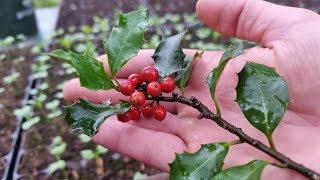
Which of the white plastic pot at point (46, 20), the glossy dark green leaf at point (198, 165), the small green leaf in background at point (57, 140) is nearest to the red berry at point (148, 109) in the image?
the glossy dark green leaf at point (198, 165)

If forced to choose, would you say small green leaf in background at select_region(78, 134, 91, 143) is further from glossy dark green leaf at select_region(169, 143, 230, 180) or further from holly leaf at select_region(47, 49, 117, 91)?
glossy dark green leaf at select_region(169, 143, 230, 180)

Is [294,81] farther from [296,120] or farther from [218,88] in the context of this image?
[218,88]

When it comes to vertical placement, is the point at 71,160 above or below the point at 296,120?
below

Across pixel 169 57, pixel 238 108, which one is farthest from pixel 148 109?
pixel 238 108

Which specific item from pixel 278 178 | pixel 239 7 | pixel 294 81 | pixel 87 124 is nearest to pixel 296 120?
pixel 294 81

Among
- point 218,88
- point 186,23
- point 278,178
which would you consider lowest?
point 186,23

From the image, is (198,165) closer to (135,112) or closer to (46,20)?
(135,112)

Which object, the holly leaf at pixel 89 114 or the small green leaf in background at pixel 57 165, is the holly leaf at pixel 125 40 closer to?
the holly leaf at pixel 89 114
